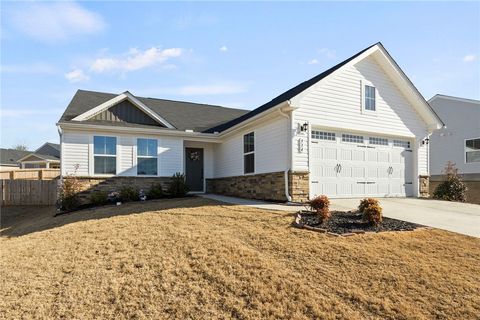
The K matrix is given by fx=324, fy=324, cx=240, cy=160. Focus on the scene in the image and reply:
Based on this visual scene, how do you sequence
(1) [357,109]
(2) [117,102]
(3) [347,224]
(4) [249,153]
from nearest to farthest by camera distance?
(3) [347,224]
(1) [357,109]
(4) [249,153]
(2) [117,102]

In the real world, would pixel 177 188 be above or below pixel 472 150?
below

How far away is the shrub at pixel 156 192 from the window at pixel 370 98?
29.9 feet

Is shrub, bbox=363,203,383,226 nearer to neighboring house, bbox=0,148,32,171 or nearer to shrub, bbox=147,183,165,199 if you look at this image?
shrub, bbox=147,183,165,199

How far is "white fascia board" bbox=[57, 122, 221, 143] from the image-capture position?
507 inches

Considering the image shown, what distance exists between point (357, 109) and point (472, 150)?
13.9 metres

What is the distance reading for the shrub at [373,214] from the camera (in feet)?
24.8

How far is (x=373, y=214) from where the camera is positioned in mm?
7555

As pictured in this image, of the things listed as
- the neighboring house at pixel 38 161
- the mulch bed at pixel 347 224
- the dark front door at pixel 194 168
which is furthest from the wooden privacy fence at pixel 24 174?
the neighboring house at pixel 38 161

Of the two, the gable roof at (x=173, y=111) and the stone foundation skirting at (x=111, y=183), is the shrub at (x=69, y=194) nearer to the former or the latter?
the stone foundation skirting at (x=111, y=183)

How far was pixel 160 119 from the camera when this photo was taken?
48.2ft

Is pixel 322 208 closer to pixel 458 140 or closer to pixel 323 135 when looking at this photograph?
pixel 323 135

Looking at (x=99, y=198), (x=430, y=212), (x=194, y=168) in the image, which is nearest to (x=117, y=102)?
(x=99, y=198)

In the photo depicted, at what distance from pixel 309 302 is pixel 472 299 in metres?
2.36

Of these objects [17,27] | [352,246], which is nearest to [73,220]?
[17,27]
